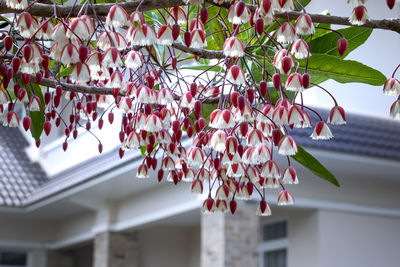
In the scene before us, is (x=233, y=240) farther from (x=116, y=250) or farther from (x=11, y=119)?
(x=11, y=119)

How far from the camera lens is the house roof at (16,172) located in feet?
39.5

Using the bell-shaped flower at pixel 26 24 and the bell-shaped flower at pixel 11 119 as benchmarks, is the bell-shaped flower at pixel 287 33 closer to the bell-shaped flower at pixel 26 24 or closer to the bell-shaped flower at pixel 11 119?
the bell-shaped flower at pixel 26 24

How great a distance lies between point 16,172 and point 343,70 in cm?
1094

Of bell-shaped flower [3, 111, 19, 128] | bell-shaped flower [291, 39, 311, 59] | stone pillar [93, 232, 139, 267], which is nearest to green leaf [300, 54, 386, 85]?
bell-shaped flower [291, 39, 311, 59]

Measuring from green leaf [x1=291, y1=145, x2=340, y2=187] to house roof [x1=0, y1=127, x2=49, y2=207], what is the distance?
9.37 m

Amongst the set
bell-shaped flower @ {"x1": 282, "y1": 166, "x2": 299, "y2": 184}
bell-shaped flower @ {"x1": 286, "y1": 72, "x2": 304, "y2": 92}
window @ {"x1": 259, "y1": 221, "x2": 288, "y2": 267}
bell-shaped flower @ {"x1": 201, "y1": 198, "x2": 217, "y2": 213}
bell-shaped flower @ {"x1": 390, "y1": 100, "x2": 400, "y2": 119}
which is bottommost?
bell-shaped flower @ {"x1": 201, "y1": 198, "x2": 217, "y2": 213}

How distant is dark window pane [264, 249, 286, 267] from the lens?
10132 mm

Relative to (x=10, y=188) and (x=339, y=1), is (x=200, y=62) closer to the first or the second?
(x=339, y=1)

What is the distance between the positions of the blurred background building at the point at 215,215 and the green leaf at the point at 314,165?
5044 millimetres

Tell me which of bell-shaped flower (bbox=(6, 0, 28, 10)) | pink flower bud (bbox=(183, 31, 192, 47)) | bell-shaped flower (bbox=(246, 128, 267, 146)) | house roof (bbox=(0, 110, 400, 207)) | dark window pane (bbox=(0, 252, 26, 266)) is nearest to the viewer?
bell-shaped flower (bbox=(6, 0, 28, 10))

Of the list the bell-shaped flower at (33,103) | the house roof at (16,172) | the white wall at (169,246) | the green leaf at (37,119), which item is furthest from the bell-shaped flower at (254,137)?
the white wall at (169,246)

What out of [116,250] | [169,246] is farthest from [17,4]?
[169,246]

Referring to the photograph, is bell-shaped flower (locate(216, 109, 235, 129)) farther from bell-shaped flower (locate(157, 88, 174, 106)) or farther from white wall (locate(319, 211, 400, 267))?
white wall (locate(319, 211, 400, 267))

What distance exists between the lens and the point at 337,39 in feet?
9.11
